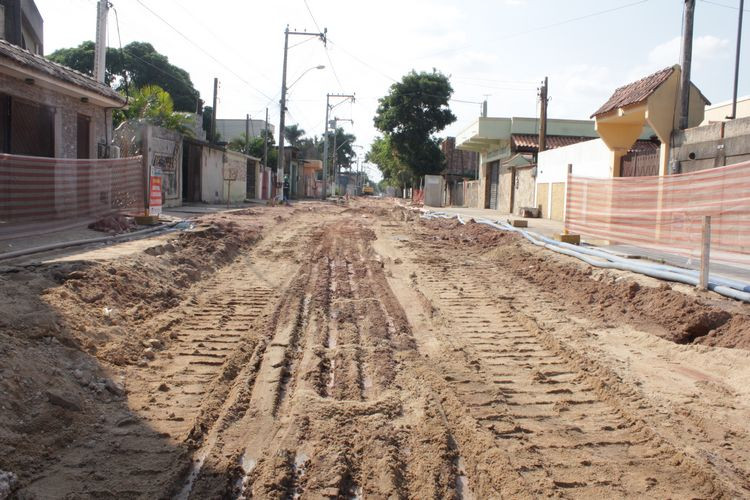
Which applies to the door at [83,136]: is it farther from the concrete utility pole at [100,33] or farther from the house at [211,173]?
the house at [211,173]

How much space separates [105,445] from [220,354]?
1.85 meters

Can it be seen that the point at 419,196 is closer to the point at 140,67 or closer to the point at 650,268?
the point at 140,67

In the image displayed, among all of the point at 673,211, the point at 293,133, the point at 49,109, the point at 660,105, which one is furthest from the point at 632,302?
the point at 293,133

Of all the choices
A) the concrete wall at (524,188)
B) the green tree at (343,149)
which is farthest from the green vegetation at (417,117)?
the green tree at (343,149)

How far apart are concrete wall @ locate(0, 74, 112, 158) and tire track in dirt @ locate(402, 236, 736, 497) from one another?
10816 mm

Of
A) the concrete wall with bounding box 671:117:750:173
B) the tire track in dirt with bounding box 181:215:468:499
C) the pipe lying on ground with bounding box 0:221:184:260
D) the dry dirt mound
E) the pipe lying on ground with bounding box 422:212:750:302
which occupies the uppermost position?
the concrete wall with bounding box 671:117:750:173

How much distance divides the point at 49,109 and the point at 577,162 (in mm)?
16741

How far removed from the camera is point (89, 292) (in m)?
6.53

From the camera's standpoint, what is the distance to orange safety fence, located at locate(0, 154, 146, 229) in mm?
9633

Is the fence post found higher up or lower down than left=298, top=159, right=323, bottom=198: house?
lower down

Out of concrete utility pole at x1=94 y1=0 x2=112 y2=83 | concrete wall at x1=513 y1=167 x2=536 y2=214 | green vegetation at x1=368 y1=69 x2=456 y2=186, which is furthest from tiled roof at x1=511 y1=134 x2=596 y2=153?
concrete utility pole at x1=94 y1=0 x2=112 y2=83

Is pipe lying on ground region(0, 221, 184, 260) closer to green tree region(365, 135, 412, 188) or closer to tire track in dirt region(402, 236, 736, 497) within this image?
tire track in dirt region(402, 236, 736, 497)

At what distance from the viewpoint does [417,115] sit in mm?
46344

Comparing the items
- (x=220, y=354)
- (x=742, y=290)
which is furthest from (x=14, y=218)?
(x=742, y=290)
